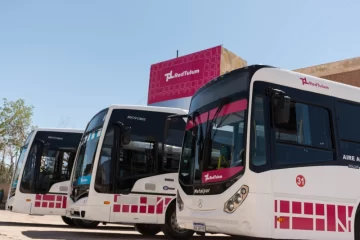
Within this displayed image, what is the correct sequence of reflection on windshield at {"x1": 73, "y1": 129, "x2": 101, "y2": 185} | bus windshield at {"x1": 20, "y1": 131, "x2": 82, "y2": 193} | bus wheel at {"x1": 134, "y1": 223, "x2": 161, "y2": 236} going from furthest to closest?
bus windshield at {"x1": 20, "y1": 131, "x2": 82, "y2": 193} → bus wheel at {"x1": 134, "y1": 223, "x2": 161, "y2": 236} → reflection on windshield at {"x1": 73, "y1": 129, "x2": 101, "y2": 185}

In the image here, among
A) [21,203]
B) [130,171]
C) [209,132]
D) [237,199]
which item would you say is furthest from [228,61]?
[237,199]

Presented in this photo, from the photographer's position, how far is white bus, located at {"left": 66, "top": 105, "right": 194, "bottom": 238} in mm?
9734

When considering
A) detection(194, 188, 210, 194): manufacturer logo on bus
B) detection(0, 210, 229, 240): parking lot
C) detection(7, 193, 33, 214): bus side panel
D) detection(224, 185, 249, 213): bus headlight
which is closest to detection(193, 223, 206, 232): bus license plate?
detection(194, 188, 210, 194): manufacturer logo on bus

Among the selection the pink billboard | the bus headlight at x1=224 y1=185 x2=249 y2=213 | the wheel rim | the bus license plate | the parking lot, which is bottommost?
the parking lot

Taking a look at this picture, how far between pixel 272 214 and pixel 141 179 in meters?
4.43

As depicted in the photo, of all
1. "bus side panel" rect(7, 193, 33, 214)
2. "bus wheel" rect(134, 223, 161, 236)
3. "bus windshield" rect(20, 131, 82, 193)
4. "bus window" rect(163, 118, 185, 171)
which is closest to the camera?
"bus window" rect(163, 118, 185, 171)

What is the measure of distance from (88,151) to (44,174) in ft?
13.2

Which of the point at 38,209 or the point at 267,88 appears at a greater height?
the point at 267,88

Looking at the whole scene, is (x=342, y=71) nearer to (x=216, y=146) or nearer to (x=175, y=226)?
(x=175, y=226)

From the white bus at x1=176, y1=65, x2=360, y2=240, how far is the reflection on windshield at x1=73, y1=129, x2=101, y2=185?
3381mm

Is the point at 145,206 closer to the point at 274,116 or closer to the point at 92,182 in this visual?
the point at 92,182

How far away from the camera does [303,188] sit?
21.7 feet

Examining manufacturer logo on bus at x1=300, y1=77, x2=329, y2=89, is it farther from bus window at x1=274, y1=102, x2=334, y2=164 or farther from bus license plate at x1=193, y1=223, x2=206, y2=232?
bus license plate at x1=193, y1=223, x2=206, y2=232

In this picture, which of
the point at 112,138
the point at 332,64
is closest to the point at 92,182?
the point at 112,138
